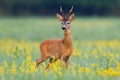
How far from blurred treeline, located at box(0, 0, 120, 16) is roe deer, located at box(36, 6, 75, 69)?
42180 millimetres

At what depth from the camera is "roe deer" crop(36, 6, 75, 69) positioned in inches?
578

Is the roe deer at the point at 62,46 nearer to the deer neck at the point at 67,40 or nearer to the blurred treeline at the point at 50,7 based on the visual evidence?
the deer neck at the point at 67,40

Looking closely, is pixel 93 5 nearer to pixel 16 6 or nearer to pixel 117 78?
pixel 16 6

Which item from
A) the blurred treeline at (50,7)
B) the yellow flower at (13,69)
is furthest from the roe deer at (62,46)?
Result: the blurred treeline at (50,7)

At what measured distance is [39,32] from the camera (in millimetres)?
31250

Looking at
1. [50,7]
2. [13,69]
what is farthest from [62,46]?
[50,7]

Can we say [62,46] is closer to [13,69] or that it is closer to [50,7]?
[13,69]

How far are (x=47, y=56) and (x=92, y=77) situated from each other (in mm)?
3255

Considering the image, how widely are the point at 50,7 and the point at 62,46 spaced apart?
1802 inches

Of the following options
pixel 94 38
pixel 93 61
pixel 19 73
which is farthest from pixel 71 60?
pixel 94 38

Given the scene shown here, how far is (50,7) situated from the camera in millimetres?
60625

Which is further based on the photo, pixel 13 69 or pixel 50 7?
pixel 50 7

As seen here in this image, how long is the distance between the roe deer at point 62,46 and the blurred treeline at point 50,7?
42180mm

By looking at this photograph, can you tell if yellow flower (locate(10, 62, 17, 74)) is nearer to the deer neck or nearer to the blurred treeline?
the deer neck
